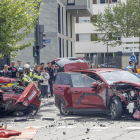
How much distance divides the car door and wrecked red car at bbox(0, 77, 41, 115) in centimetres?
134

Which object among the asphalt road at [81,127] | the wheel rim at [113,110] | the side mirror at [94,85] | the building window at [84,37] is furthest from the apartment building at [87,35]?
the wheel rim at [113,110]

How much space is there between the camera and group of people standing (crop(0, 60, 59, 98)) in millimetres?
13812

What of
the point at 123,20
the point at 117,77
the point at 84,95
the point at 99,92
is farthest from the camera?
the point at 123,20

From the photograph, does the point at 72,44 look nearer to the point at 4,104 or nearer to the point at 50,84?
the point at 50,84

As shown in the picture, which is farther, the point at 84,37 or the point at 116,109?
the point at 84,37

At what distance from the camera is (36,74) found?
14789 mm

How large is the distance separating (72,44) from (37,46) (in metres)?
24.0

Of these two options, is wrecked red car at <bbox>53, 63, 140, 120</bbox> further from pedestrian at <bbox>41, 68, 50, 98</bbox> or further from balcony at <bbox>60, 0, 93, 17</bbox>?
balcony at <bbox>60, 0, 93, 17</bbox>

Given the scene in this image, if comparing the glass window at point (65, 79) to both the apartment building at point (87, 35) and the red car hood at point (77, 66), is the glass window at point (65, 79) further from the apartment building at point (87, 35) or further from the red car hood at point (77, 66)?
the apartment building at point (87, 35)

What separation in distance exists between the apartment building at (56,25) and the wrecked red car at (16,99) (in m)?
18.7

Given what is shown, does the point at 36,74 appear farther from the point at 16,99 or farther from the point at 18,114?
the point at 16,99

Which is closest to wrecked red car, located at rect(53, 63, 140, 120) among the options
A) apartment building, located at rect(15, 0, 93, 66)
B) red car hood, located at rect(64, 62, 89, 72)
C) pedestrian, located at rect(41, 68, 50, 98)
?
red car hood, located at rect(64, 62, 89, 72)

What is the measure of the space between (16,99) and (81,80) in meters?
2.07

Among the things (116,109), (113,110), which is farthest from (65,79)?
(116,109)
